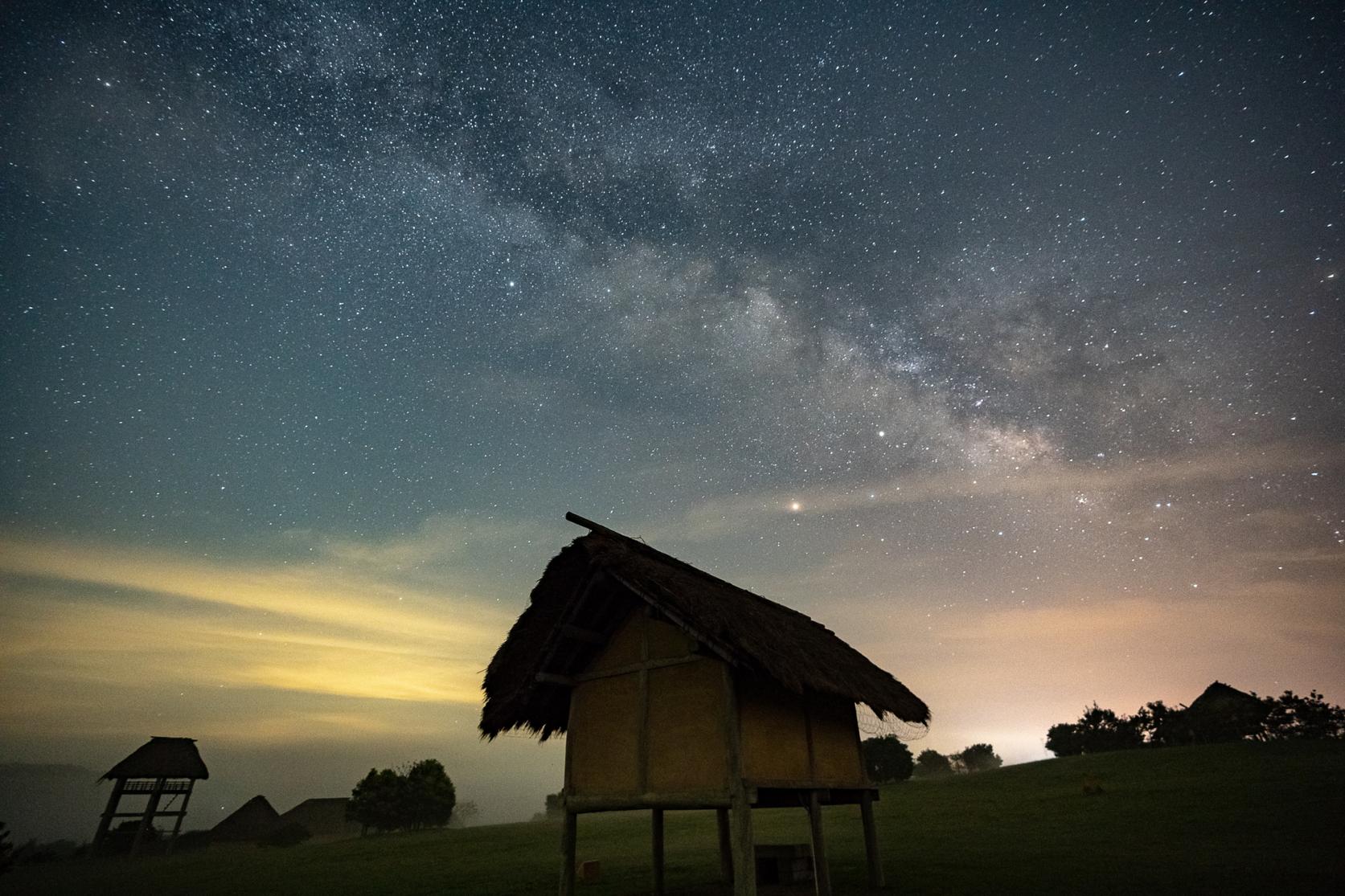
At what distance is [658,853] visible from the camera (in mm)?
14609

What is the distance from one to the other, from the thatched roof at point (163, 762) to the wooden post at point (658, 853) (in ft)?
128

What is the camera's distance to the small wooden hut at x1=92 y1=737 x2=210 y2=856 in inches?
1458

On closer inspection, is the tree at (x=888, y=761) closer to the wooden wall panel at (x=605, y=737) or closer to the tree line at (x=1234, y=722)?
the tree line at (x=1234, y=722)

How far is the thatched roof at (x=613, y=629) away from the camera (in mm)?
9758

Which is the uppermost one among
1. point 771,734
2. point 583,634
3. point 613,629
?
point 613,629

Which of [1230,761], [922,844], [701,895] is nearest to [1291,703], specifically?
[1230,761]

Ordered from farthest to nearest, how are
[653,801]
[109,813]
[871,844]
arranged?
[109,813], [871,844], [653,801]

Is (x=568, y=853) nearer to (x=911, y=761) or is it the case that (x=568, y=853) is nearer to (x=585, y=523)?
(x=585, y=523)

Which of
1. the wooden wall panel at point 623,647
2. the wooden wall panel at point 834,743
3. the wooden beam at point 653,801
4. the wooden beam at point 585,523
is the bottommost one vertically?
the wooden beam at point 653,801

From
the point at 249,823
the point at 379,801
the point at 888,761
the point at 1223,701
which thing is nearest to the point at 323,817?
the point at 249,823

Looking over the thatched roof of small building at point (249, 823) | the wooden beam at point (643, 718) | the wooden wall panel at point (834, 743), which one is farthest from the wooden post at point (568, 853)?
the thatched roof of small building at point (249, 823)

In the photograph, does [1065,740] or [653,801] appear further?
[1065,740]

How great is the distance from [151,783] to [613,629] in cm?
4294

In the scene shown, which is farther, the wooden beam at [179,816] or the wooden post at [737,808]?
the wooden beam at [179,816]
